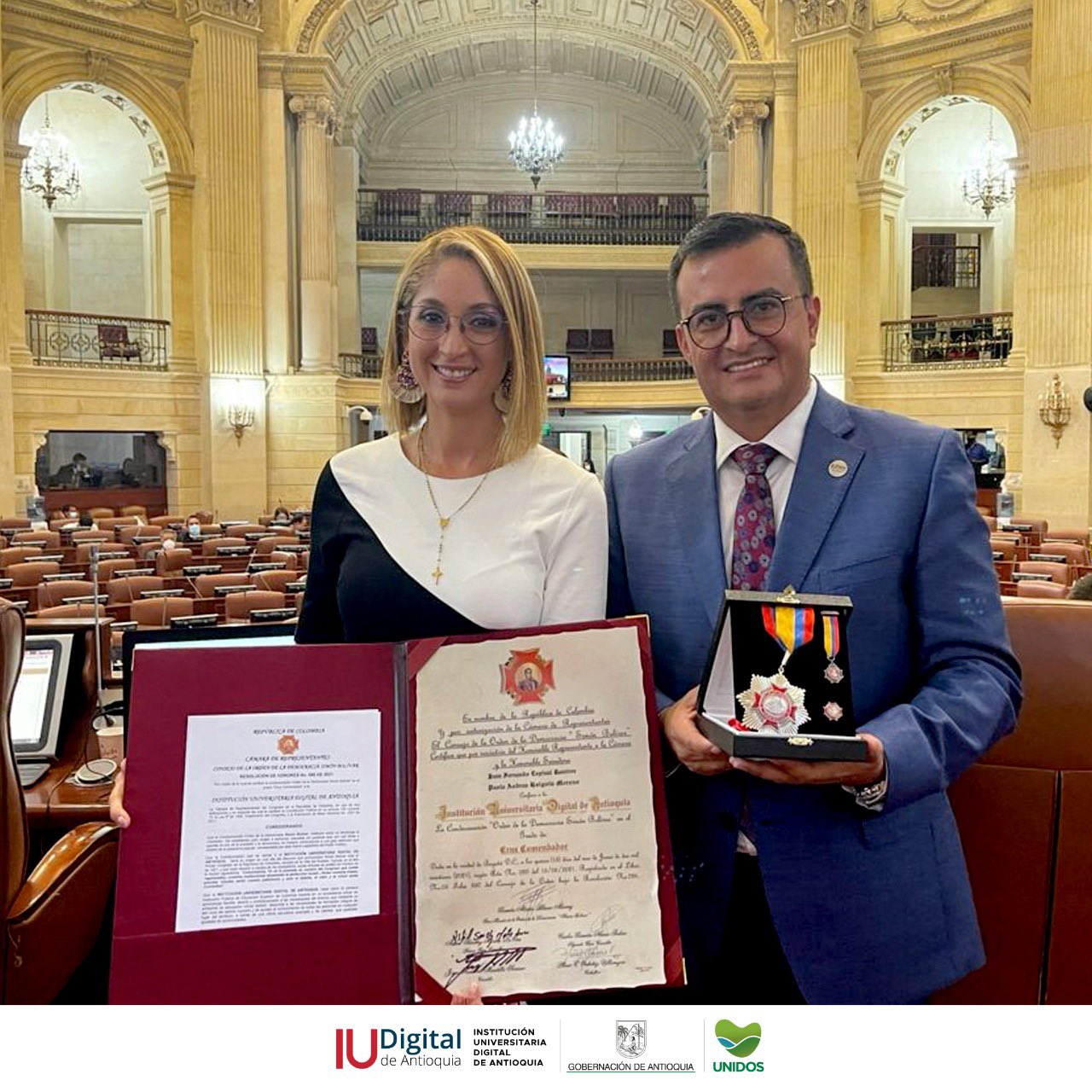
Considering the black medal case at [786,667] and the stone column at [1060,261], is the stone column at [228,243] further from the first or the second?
the black medal case at [786,667]

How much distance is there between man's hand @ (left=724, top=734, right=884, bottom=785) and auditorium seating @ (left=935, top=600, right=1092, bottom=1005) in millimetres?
583

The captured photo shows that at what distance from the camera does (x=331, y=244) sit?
18609 mm

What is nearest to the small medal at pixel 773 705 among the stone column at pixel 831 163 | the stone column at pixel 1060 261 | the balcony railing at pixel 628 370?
the stone column at pixel 1060 261

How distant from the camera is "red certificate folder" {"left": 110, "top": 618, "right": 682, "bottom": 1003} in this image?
52.8 inches

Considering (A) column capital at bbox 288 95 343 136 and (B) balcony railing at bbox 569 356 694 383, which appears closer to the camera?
(A) column capital at bbox 288 95 343 136

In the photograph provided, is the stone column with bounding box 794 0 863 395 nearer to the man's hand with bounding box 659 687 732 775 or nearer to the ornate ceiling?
the ornate ceiling

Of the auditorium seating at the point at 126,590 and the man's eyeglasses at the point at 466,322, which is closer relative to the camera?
the man's eyeglasses at the point at 466,322

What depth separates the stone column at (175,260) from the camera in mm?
17406

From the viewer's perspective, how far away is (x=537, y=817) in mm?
1386

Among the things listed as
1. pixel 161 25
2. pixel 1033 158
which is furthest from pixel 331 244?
pixel 1033 158

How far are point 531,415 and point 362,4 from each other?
20394 millimetres

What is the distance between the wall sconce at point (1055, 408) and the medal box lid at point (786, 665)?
53.2ft
